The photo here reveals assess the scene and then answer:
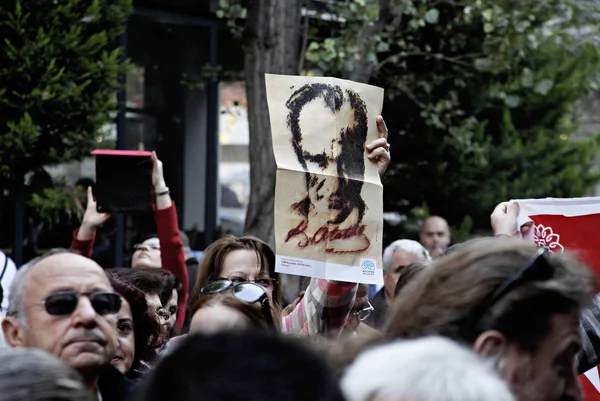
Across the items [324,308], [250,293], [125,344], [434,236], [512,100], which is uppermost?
[512,100]

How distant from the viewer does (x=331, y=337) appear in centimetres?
409

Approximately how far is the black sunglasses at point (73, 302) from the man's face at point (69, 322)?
0.01 metres

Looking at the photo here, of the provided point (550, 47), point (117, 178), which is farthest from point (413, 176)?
point (117, 178)

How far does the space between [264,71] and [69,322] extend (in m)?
6.27

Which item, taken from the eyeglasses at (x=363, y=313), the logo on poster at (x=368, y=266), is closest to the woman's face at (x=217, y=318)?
the logo on poster at (x=368, y=266)

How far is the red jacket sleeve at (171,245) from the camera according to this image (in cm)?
571

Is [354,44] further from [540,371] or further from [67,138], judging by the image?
[540,371]

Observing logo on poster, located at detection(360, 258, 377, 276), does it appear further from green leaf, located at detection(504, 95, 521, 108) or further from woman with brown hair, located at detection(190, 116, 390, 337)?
green leaf, located at detection(504, 95, 521, 108)

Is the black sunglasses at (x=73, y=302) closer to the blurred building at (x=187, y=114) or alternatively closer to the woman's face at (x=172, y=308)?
the woman's face at (x=172, y=308)

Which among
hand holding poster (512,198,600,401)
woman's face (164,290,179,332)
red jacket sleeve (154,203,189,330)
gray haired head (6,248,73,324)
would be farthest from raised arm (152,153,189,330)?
gray haired head (6,248,73,324)

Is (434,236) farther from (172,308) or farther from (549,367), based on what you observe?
(549,367)

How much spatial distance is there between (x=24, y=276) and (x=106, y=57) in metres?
6.04

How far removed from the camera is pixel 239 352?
1.92m
